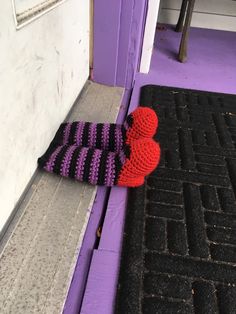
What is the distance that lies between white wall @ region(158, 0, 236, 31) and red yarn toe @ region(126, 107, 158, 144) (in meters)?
1.70

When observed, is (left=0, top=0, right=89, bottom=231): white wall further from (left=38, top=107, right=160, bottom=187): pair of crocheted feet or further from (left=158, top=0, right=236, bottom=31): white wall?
(left=158, top=0, right=236, bottom=31): white wall

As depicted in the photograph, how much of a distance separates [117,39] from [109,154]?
65cm

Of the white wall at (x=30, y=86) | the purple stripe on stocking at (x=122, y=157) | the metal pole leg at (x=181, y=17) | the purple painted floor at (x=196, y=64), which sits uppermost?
the white wall at (x=30, y=86)

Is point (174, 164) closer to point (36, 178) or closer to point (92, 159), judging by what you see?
point (92, 159)

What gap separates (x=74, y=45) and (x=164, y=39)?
1.12 meters

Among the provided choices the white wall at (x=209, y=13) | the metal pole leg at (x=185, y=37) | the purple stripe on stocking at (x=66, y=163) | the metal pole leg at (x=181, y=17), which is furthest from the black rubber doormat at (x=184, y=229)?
the white wall at (x=209, y=13)

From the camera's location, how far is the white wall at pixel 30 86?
2.02 ft

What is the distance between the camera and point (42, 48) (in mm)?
778

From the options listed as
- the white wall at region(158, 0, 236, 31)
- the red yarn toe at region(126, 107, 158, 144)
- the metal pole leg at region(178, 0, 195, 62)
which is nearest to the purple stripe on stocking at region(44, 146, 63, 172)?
the red yarn toe at region(126, 107, 158, 144)

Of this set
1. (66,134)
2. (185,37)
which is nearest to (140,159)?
(66,134)

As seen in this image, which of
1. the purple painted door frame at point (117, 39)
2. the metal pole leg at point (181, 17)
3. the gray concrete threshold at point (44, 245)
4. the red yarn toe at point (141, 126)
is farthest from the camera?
the metal pole leg at point (181, 17)

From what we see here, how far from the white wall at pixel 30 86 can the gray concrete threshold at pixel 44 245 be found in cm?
5

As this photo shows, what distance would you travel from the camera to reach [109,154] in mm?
829

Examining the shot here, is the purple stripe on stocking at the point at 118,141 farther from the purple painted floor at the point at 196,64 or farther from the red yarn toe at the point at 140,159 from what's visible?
the purple painted floor at the point at 196,64
